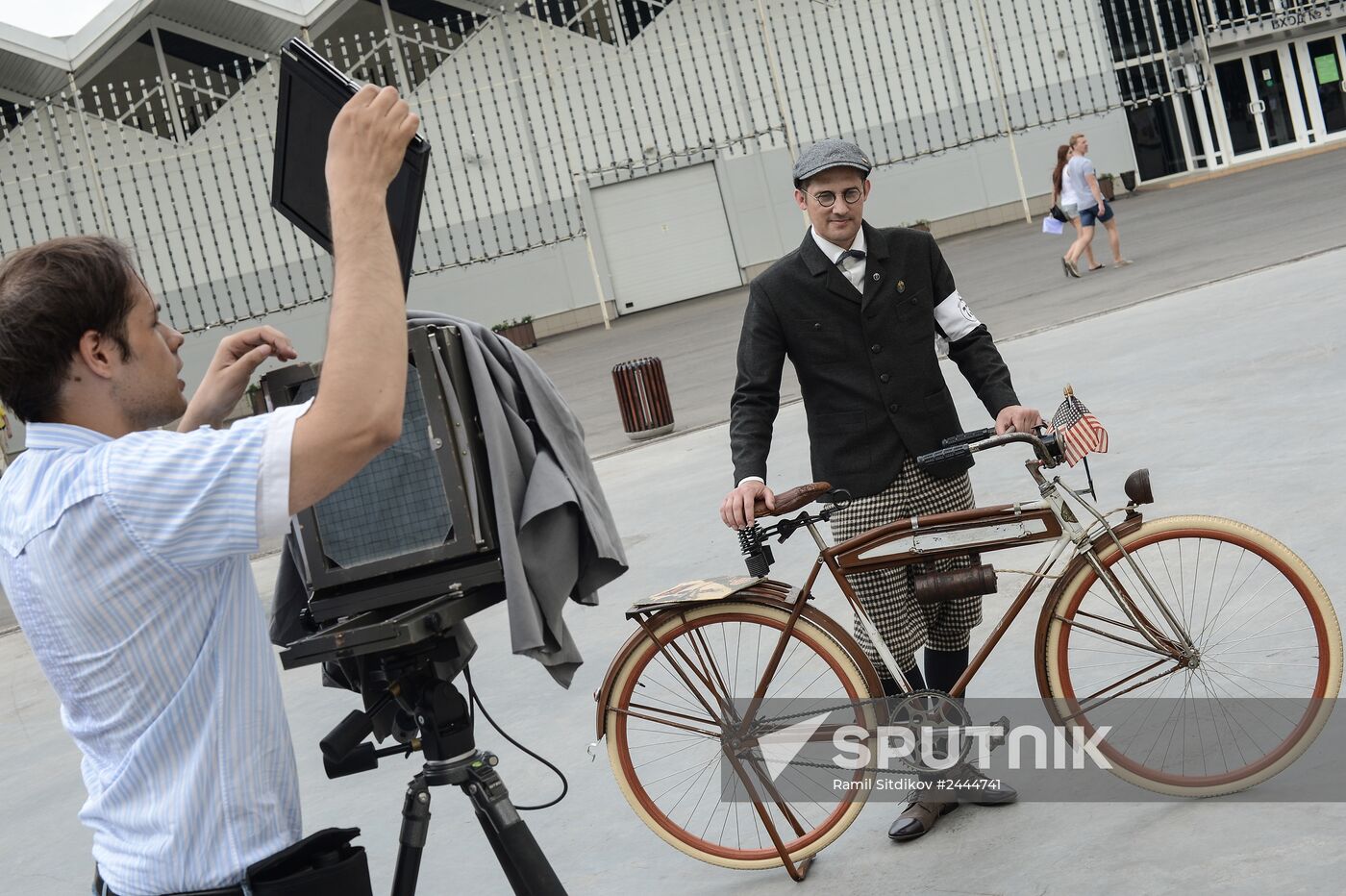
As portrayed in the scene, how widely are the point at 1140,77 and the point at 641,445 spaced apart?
21.5m

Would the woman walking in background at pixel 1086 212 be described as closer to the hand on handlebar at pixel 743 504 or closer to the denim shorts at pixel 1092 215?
the denim shorts at pixel 1092 215

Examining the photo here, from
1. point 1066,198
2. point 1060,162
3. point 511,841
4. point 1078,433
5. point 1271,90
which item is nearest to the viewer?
point 511,841

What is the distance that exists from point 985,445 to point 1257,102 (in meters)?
28.6

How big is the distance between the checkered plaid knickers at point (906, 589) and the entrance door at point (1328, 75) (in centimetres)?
2882

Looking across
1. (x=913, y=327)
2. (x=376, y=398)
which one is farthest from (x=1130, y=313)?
(x=376, y=398)

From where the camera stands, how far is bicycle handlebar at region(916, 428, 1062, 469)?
3.48 meters

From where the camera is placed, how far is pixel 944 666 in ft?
13.0

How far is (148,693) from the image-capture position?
72.3 inches

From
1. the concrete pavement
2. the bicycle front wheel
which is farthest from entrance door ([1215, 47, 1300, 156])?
the bicycle front wheel

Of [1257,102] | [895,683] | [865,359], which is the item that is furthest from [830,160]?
[1257,102]

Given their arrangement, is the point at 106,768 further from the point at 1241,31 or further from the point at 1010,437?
the point at 1241,31

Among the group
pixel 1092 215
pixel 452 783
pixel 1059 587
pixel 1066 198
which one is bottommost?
pixel 1059 587

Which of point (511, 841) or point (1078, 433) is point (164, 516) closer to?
point (511, 841)

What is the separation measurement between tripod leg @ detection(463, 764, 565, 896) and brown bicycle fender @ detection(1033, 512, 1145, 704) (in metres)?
1.62
